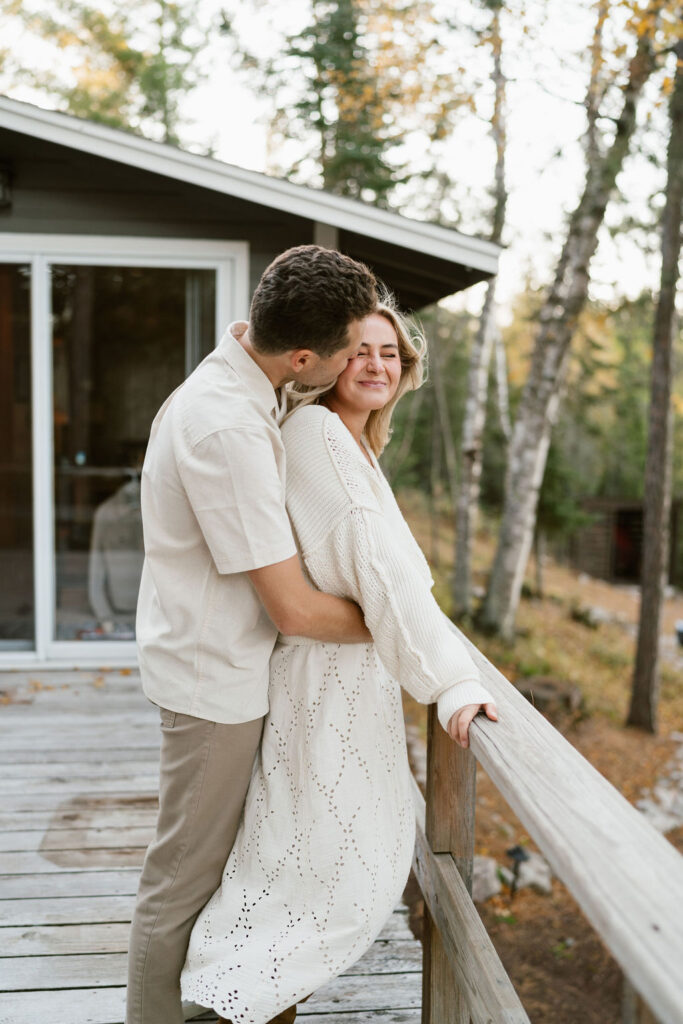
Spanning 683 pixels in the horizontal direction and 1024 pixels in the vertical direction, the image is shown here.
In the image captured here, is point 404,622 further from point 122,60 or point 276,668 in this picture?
point 122,60

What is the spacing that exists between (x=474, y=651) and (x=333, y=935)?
2.18ft

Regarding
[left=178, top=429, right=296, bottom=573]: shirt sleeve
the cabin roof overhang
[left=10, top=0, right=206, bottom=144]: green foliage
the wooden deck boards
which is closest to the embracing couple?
[left=178, top=429, right=296, bottom=573]: shirt sleeve

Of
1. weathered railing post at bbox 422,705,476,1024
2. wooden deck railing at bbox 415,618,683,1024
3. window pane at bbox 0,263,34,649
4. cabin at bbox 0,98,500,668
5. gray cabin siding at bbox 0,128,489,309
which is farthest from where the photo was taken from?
window pane at bbox 0,263,34,649

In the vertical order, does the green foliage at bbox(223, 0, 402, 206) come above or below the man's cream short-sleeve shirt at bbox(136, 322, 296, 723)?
above

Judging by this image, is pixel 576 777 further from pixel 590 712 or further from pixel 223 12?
pixel 223 12

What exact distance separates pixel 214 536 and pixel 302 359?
1.10 ft

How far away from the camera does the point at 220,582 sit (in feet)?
5.05

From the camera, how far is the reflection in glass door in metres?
4.86

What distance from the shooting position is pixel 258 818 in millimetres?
1628

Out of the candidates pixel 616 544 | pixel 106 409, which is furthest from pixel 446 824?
pixel 616 544

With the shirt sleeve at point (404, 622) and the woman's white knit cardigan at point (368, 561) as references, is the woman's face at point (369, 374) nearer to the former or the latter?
the woman's white knit cardigan at point (368, 561)

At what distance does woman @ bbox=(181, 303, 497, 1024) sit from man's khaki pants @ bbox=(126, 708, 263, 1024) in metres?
0.03

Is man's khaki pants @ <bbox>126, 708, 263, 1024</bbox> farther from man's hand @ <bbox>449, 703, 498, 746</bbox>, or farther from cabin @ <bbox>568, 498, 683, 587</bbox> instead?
cabin @ <bbox>568, 498, 683, 587</bbox>

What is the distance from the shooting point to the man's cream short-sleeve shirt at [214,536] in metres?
1.43
